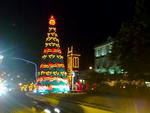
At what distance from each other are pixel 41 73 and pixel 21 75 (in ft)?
230

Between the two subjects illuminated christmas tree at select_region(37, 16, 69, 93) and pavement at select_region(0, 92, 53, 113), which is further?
illuminated christmas tree at select_region(37, 16, 69, 93)

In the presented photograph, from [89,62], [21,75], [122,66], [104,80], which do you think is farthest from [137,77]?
[21,75]

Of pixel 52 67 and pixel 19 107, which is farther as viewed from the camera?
pixel 52 67

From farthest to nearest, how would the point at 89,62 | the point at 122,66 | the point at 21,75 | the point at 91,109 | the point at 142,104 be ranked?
the point at 21,75 → the point at 89,62 → the point at 122,66 → the point at 91,109 → the point at 142,104

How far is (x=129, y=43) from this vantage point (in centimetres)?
2944

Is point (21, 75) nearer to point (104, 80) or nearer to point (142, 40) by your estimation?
point (104, 80)

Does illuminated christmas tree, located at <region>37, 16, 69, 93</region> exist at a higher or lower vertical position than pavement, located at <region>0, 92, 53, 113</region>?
higher

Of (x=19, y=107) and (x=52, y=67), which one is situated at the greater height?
(x=52, y=67)

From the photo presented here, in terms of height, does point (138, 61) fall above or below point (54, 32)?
below

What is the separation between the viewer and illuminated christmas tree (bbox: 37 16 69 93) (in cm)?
6844

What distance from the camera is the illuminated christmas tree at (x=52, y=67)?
68438 millimetres

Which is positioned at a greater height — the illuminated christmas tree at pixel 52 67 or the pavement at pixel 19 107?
the illuminated christmas tree at pixel 52 67

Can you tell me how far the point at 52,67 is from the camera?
225 ft

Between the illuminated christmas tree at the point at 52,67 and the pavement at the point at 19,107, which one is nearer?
the pavement at the point at 19,107
